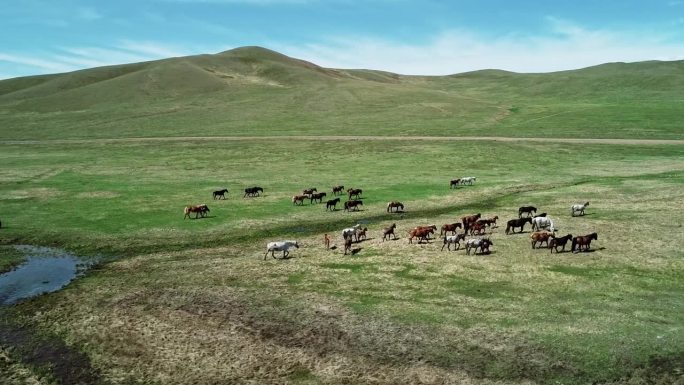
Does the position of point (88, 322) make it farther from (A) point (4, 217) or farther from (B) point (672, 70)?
(B) point (672, 70)

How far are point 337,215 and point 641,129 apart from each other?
6963 cm

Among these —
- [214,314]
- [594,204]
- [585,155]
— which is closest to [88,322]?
[214,314]

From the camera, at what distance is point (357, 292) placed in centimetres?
2170

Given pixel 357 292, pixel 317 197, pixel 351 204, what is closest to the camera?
pixel 357 292

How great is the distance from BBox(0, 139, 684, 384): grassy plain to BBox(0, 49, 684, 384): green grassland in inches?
3.8

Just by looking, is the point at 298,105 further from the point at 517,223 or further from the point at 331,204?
the point at 517,223

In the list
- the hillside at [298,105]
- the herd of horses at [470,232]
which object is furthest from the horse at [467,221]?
the hillside at [298,105]

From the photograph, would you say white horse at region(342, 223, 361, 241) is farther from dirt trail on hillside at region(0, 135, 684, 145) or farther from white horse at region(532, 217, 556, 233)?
dirt trail on hillside at region(0, 135, 684, 145)

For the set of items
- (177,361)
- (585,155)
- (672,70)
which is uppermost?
(672,70)

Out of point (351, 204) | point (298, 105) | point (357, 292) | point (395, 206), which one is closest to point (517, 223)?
point (395, 206)

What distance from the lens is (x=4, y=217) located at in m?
36.3

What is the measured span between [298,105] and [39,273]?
10346 centimetres

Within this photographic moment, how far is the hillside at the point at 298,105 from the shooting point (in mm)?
95562

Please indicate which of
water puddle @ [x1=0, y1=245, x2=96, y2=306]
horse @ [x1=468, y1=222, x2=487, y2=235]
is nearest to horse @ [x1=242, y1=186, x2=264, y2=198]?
water puddle @ [x1=0, y1=245, x2=96, y2=306]
